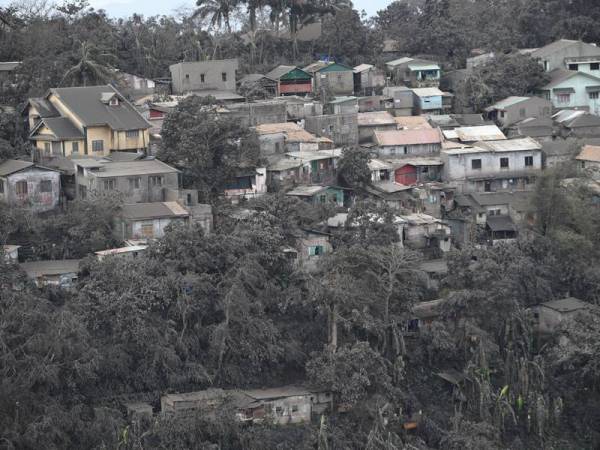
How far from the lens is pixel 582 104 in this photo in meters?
36.7

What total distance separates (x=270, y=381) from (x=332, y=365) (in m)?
1.59

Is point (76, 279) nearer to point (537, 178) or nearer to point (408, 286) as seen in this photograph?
point (408, 286)

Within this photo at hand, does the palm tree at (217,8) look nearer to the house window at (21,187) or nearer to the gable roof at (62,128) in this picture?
the gable roof at (62,128)

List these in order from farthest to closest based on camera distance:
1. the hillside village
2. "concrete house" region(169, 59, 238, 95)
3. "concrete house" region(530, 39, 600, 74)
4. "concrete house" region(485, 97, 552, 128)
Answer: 1. "concrete house" region(530, 39, 600, 74)
2. "concrete house" region(169, 59, 238, 95)
3. "concrete house" region(485, 97, 552, 128)
4. the hillside village

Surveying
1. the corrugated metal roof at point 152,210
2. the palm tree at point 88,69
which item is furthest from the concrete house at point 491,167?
the palm tree at point 88,69

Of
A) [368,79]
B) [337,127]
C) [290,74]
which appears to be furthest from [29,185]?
[368,79]

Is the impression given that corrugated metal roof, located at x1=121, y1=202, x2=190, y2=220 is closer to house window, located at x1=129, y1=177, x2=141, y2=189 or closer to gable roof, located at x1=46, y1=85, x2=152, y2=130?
house window, located at x1=129, y1=177, x2=141, y2=189

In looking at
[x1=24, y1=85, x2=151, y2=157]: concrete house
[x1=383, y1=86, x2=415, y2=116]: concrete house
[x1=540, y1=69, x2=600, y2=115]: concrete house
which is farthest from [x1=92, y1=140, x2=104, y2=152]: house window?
[x1=540, y1=69, x2=600, y2=115]: concrete house

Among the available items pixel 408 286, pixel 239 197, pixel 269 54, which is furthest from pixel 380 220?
pixel 269 54

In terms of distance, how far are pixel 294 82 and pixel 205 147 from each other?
10291mm

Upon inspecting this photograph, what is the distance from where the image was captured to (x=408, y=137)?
1261 inches

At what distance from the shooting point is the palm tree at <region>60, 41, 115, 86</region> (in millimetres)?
31844

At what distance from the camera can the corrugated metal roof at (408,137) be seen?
1254 inches

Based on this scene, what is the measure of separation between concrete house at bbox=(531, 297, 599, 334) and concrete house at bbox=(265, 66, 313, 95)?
14.2 m
